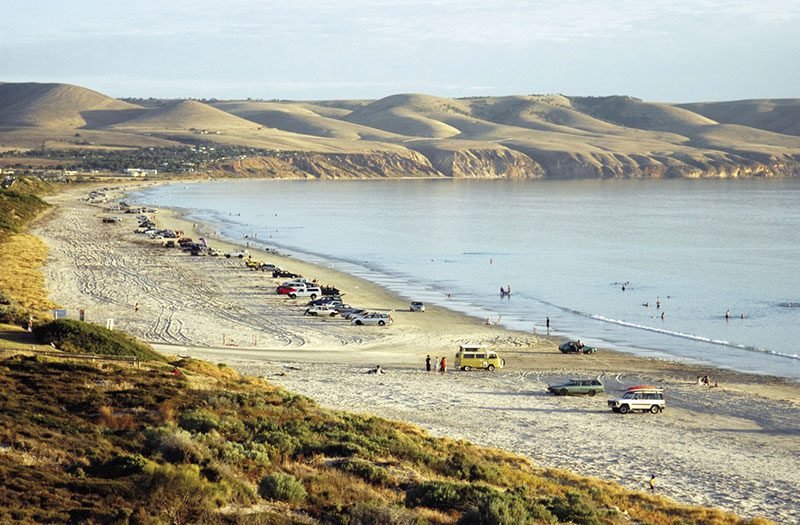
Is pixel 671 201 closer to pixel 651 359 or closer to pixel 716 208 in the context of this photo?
pixel 716 208

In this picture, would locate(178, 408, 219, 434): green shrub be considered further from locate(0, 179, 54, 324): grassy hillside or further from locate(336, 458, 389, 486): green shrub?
locate(0, 179, 54, 324): grassy hillside

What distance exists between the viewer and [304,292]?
51.2m

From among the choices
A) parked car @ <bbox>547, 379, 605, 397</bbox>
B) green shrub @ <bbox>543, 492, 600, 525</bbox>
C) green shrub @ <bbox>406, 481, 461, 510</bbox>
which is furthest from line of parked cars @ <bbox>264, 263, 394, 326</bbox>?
green shrub @ <bbox>406, 481, 461, 510</bbox>

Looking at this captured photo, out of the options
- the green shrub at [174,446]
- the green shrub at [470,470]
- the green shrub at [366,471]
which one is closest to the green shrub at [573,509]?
the green shrub at [470,470]

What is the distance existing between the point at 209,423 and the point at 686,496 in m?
9.08

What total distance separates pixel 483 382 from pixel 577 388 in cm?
321

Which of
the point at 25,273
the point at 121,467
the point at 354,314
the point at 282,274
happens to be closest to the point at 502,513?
the point at 121,467

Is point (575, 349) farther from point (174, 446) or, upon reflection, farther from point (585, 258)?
point (585, 258)

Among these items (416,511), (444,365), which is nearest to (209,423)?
(416,511)

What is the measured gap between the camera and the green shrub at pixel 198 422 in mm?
17016

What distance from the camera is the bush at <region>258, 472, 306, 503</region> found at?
1330 centimetres

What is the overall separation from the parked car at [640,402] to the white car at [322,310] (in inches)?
790

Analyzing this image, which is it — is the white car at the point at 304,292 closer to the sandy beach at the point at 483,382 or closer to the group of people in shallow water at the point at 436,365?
the sandy beach at the point at 483,382

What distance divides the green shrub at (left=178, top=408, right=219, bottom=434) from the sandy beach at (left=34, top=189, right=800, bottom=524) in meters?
7.26
